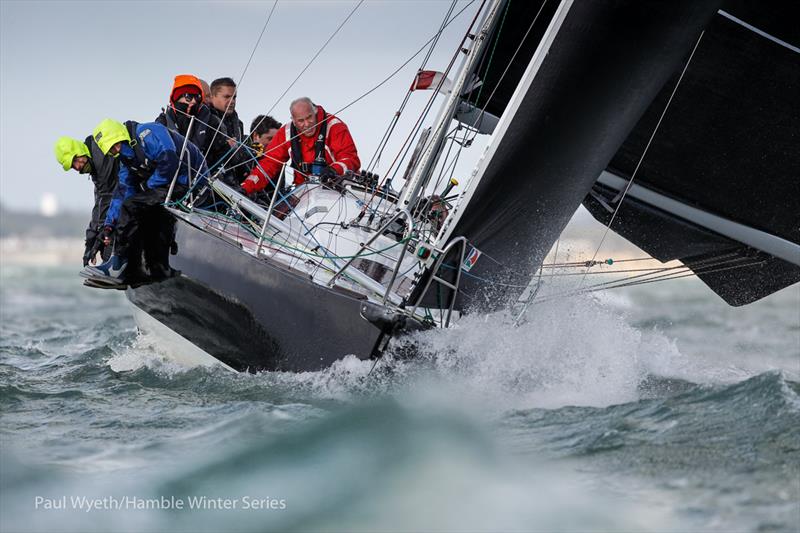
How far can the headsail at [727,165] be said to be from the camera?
5.46 m

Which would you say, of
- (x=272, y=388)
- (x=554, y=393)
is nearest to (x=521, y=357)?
(x=554, y=393)

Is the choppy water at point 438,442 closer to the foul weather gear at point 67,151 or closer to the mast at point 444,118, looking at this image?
the mast at point 444,118

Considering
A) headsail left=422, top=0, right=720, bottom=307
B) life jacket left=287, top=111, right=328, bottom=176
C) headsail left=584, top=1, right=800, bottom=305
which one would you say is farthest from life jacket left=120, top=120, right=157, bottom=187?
headsail left=584, top=1, right=800, bottom=305

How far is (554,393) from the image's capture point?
5.01 metres

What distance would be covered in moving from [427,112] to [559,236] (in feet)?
4.47

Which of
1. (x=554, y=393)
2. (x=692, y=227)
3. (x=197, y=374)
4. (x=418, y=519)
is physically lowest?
(x=197, y=374)

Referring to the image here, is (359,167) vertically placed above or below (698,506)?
above

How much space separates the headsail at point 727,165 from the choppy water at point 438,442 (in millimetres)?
691

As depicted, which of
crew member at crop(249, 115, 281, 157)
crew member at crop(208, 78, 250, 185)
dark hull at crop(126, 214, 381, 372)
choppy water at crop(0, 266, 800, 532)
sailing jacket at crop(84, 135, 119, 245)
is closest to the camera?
choppy water at crop(0, 266, 800, 532)

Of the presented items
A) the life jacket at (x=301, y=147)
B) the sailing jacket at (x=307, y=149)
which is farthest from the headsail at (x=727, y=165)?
the life jacket at (x=301, y=147)

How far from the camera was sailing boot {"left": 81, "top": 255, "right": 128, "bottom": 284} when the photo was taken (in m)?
6.11

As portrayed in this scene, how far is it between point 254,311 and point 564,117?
6.33 feet

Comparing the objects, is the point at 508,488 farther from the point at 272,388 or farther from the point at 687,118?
the point at 687,118

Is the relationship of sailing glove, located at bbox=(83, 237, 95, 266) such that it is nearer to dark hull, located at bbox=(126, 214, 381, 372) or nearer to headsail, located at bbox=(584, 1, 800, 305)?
dark hull, located at bbox=(126, 214, 381, 372)
